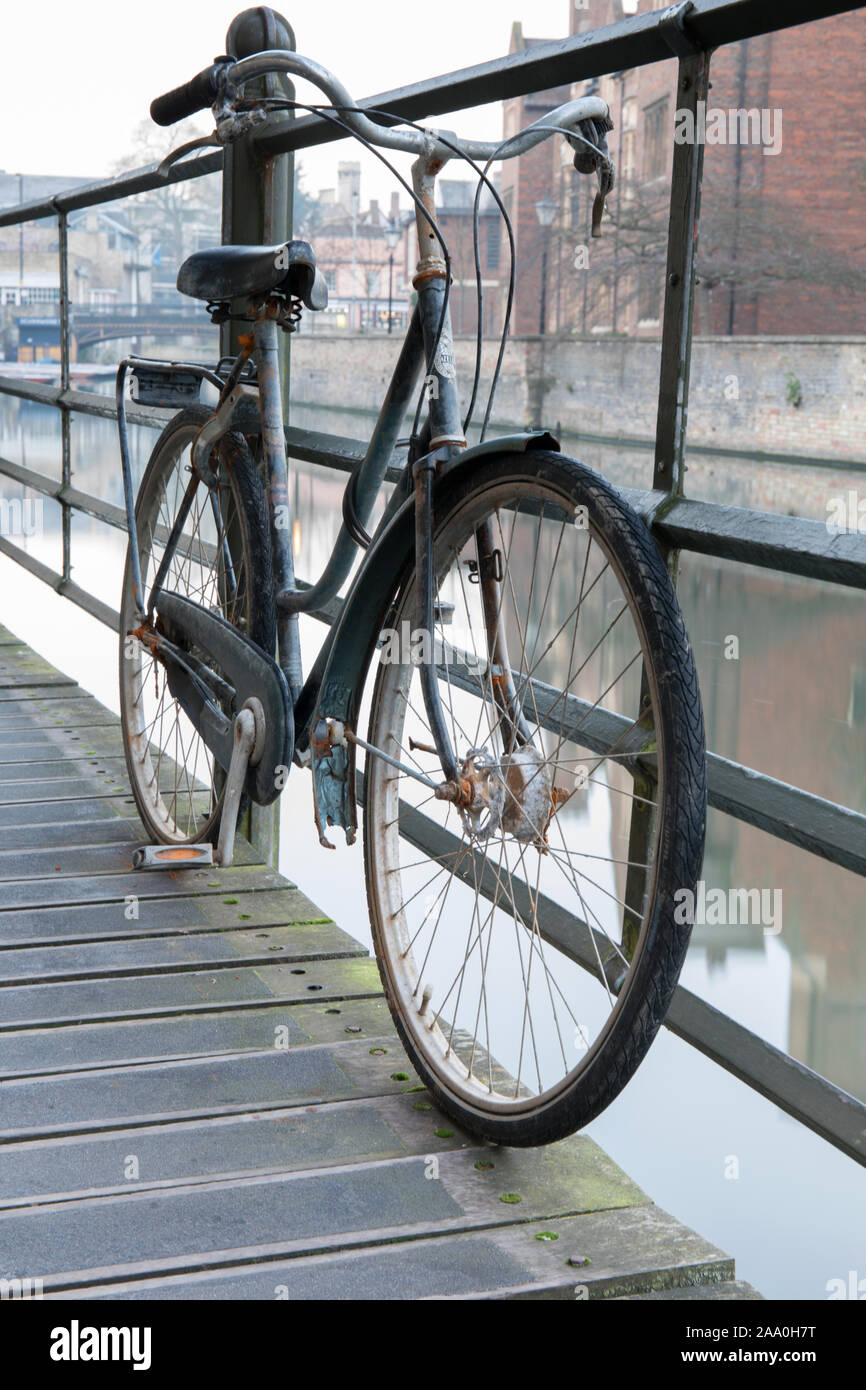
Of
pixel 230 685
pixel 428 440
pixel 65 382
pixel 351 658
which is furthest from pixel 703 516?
pixel 65 382

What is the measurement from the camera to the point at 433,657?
151cm

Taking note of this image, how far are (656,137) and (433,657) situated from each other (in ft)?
92.6

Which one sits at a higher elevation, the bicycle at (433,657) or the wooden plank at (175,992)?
the bicycle at (433,657)

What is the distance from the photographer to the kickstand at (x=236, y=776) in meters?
1.90

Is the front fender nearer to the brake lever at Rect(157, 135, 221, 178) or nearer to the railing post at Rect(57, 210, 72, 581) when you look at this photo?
the brake lever at Rect(157, 135, 221, 178)

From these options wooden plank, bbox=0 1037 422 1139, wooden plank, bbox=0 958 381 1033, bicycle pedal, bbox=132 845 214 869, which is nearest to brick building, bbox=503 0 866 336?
bicycle pedal, bbox=132 845 214 869

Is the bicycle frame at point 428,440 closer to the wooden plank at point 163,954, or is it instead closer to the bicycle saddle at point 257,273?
the bicycle saddle at point 257,273

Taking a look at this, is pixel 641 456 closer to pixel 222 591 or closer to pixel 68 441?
pixel 68 441

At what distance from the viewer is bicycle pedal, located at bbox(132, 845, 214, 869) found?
2174 millimetres

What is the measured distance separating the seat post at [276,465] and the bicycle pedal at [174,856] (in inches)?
13.3

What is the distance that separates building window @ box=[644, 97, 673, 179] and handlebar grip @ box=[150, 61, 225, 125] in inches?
1044

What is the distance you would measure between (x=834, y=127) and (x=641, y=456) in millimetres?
7299

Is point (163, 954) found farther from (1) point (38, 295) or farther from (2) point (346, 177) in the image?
(2) point (346, 177)

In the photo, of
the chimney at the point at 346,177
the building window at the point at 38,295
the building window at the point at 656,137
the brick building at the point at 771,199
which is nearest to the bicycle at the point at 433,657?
the brick building at the point at 771,199
